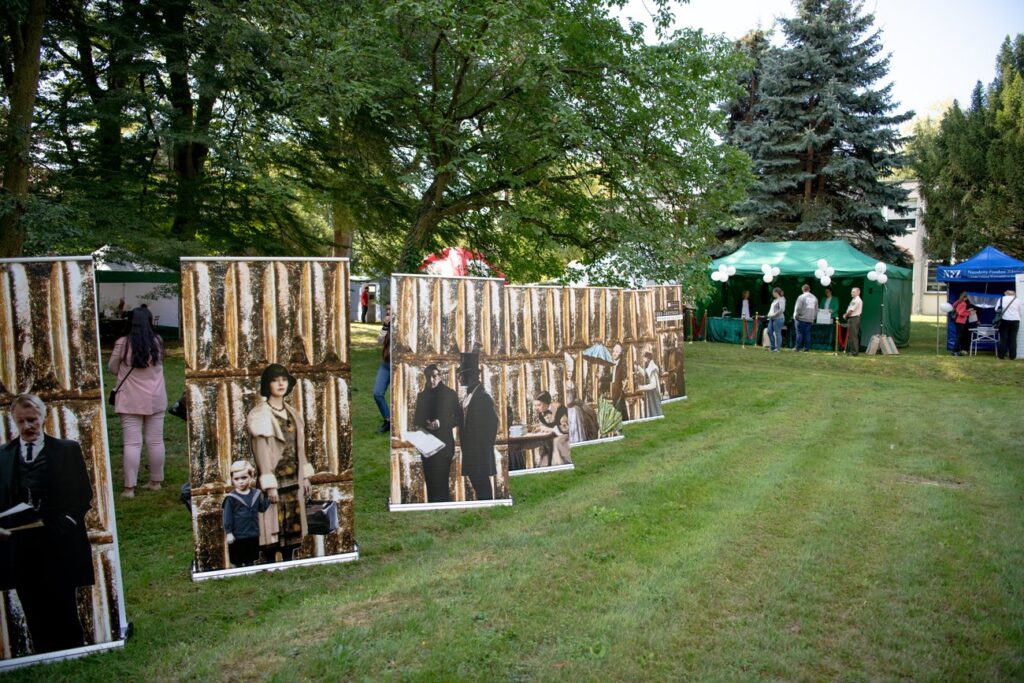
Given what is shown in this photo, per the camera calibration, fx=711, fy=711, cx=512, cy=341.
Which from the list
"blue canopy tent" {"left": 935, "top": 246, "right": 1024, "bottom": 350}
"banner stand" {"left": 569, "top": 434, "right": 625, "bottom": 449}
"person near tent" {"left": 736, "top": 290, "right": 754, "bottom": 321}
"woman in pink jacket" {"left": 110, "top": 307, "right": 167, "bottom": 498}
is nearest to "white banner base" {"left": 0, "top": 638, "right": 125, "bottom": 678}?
"woman in pink jacket" {"left": 110, "top": 307, "right": 167, "bottom": 498}

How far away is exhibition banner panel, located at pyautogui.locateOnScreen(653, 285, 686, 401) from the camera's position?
38.7ft

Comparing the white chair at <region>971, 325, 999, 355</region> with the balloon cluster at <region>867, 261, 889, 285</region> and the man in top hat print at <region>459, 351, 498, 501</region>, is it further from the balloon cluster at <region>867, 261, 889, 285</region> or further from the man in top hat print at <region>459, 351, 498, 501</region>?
the man in top hat print at <region>459, 351, 498, 501</region>

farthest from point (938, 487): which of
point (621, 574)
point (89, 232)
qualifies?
point (89, 232)

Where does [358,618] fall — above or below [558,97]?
below

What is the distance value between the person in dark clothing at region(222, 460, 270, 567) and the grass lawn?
197 millimetres

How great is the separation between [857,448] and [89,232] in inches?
436

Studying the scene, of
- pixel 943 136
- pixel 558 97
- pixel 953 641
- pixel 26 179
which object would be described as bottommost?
pixel 953 641

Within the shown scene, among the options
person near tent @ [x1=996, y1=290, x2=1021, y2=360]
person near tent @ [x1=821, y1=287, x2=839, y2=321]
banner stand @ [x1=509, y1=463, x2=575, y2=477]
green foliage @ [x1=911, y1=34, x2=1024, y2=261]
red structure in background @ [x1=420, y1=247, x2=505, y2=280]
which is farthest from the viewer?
green foliage @ [x1=911, y1=34, x2=1024, y2=261]

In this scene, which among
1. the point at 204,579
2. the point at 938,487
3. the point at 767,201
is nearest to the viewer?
the point at 204,579

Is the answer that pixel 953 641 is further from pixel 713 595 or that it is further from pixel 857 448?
pixel 857 448

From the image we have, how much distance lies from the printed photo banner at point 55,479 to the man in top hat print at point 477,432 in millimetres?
3125

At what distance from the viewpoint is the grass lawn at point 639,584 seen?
12.6ft

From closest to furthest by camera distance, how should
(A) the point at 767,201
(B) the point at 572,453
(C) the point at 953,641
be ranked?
(C) the point at 953,641, (B) the point at 572,453, (A) the point at 767,201

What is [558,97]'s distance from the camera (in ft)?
40.3
